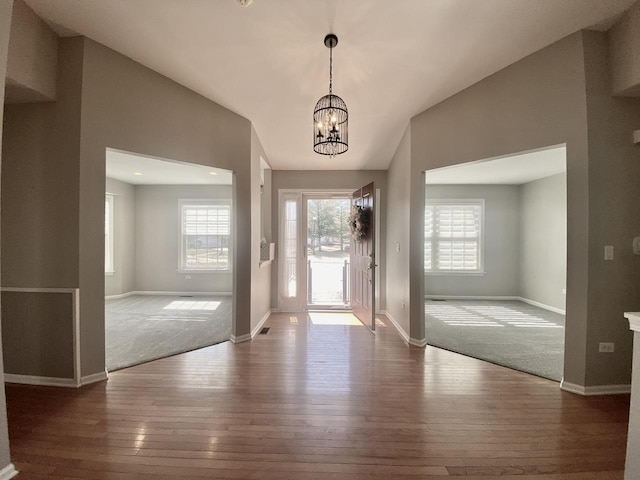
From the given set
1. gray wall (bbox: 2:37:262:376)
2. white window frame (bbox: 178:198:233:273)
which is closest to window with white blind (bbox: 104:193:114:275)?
white window frame (bbox: 178:198:233:273)

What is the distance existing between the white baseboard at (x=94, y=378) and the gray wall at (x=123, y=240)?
171 inches

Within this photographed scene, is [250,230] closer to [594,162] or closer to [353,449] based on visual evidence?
[353,449]

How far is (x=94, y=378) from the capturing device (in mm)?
2684

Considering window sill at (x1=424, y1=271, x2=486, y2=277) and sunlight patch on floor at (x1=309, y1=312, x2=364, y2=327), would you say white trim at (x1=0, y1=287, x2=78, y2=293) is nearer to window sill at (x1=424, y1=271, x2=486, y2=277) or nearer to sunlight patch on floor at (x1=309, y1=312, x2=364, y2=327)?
sunlight patch on floor at (x1=309, y1=312, x2=364, y2=327)

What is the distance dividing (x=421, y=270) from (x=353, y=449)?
2.38 meters

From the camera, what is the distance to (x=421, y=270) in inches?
145

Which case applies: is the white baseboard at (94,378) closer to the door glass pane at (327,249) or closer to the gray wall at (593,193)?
the door glass pane at (327,249)

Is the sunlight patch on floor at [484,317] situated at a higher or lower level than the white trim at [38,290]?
lower

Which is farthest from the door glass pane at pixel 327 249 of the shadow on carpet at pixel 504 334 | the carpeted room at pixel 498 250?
the shadow on carpet at pixel 504 334

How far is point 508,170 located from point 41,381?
7203 millimetres

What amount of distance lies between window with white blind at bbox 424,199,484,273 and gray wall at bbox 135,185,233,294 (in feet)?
16.4

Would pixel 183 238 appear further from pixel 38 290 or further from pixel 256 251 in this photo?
pixel 38 290

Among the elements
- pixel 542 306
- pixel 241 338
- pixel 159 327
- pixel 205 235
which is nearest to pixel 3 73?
pixel 241 338

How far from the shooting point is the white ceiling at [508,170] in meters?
4.32
